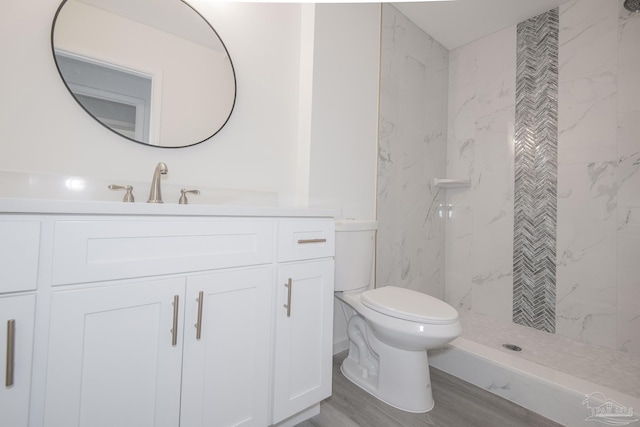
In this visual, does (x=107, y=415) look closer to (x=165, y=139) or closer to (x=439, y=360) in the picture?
(x=165, y=139)

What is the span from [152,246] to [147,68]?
0.91 meters

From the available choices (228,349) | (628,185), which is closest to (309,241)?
(228,349)

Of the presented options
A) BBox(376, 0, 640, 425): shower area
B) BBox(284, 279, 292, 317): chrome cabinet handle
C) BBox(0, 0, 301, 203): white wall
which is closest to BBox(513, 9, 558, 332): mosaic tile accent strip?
BBox(376, 0, 640, 425): shower area

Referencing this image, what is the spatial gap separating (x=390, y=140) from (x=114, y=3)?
1.70 meters

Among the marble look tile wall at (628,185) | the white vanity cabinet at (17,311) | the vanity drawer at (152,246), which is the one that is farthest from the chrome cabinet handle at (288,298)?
the marble look tile wall at (628,185)

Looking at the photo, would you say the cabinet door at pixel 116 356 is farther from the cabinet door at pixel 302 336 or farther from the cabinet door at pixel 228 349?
the cabinet door at pixel 302 336

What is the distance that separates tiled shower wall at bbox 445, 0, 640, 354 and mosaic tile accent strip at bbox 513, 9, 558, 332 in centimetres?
4

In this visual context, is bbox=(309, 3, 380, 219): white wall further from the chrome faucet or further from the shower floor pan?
the shower floor pan

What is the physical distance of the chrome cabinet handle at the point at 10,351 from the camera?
0.62 m

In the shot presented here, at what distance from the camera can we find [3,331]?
623 mm

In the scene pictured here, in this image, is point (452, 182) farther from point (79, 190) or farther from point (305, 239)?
point (79, 190)

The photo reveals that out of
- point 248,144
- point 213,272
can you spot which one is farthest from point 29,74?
point 213,272

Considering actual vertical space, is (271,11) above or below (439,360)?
above

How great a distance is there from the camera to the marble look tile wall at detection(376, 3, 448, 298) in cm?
209
